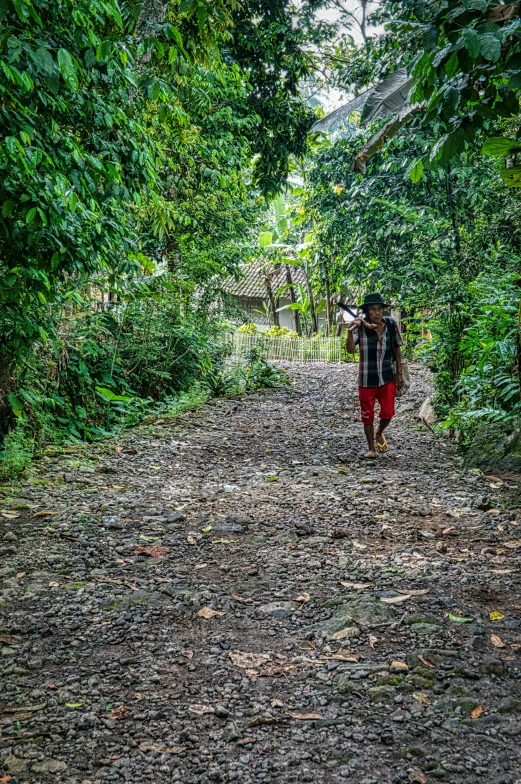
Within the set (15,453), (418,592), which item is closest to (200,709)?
(418,592)

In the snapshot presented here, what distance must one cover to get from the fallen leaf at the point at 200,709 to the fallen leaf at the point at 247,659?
12.2 inches

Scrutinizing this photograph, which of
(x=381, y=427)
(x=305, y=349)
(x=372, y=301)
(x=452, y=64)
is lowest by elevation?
(x=381, y=427)

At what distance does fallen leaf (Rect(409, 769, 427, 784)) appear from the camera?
207 cm

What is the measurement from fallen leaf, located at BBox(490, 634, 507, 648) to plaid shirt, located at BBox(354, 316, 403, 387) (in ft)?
13.6

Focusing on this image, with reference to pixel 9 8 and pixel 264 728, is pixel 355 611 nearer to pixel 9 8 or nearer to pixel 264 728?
pixel 264 728

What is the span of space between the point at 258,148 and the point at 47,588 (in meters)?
9.35

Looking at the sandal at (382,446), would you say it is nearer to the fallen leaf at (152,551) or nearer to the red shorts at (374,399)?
the red shorts at (374,399)

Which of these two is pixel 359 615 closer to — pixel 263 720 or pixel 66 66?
pixel 263 720

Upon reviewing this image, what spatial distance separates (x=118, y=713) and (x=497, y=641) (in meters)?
1.66

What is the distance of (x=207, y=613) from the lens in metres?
3.34

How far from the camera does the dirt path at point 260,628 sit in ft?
7.43

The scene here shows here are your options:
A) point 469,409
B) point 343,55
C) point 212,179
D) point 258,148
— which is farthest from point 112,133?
point 343,55

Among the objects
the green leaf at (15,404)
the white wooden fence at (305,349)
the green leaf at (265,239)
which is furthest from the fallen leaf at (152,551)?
the green leaf at (265,239)

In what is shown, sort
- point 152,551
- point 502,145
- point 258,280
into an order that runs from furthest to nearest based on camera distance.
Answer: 1. point 258,280
2. point 152,551
3. point 502,145
